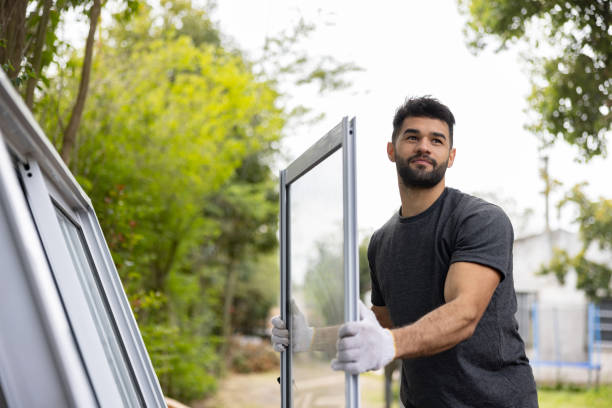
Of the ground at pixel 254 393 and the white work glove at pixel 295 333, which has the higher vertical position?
the white work glove at pixel 295 333

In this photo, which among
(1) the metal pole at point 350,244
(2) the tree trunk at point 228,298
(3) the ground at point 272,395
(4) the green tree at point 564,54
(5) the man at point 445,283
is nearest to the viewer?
(1) the metal pole at point 350,244

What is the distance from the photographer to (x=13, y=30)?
86.8 inches

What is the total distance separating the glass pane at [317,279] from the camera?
5.01ft

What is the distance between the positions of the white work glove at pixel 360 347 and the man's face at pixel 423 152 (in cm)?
70

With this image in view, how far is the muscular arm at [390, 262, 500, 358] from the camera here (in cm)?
154

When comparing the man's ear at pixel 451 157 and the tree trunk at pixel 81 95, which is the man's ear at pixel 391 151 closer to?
the man's ear at pixel 451 157

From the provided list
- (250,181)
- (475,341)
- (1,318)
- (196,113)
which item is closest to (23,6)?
(1,318)

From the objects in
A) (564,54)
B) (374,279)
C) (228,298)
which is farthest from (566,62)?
(228,298)

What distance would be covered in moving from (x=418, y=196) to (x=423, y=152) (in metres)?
0.16

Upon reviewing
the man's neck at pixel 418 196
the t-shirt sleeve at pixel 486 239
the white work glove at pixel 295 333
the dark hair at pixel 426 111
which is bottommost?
the white work glove at pixel 295 333

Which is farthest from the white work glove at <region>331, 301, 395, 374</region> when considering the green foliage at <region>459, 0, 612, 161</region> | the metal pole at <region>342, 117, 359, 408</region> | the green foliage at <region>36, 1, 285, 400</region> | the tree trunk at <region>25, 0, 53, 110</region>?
the green foliage at <region>459, 0, 612, 161</region>

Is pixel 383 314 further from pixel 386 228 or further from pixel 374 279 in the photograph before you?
pixel 386 228

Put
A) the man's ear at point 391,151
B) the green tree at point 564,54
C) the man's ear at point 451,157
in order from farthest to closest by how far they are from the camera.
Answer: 1. the green tree at point 564,54
2. the man's ear at point 391,151
3. the man's ear at point 451,157

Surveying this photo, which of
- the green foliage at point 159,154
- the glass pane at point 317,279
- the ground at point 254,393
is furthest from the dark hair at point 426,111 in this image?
the ground at point 254,393
